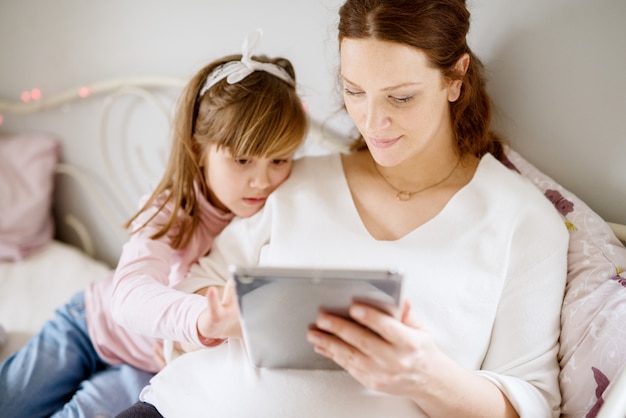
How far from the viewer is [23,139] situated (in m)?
1.93

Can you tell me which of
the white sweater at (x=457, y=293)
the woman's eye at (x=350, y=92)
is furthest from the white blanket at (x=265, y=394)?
the woman's eye at (x=350, y=92)

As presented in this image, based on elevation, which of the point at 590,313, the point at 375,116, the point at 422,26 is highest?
the point at 422,26

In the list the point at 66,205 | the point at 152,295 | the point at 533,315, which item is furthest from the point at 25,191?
the point at 533,315

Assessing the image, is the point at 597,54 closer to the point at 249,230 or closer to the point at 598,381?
the point at 598,381

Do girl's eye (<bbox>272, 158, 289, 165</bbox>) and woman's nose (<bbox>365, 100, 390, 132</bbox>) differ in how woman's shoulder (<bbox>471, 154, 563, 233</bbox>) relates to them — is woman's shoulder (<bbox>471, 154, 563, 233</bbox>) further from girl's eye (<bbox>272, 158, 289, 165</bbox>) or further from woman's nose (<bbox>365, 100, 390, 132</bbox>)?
girl's eye (<bbox>272, 158, 289, 165</bbox>)

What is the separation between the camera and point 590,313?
1.00 meters

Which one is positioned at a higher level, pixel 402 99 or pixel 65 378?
pixel 402 99

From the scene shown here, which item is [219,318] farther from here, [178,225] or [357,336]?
[178,225]

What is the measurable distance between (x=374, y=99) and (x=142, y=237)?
1.92 feet

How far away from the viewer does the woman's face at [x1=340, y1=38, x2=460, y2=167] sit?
3.09ft

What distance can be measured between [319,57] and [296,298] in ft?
2.63

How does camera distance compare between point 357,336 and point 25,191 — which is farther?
point 25,191

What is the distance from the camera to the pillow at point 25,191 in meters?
1.85

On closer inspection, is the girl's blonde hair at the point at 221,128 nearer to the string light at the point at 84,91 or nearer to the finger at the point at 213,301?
the finger at the point at 213,301
